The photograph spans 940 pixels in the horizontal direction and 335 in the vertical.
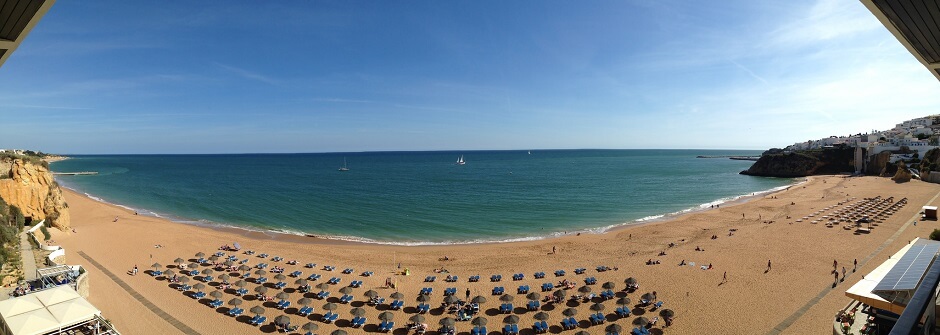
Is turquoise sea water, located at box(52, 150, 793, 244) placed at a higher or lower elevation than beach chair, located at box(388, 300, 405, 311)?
higher

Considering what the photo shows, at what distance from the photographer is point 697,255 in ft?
95.2

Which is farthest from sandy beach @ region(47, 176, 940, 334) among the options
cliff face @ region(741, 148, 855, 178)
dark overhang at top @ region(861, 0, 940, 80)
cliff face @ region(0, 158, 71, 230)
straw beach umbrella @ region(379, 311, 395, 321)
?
cliff face @ region(741, 148, 855, 178)

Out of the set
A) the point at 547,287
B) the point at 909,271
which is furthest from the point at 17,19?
the point at 547,287

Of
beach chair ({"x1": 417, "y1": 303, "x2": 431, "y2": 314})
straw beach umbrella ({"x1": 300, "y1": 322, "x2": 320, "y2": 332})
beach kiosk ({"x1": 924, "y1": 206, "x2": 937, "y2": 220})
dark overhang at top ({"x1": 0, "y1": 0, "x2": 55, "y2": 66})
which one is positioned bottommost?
beach chair ({"x1": 417, "y1": 303, "x2": 431, "y2": 314})

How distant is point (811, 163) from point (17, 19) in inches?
4815

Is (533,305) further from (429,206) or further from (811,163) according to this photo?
(811,163)

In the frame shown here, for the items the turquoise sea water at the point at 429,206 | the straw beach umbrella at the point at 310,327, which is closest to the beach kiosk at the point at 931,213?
the turquoise sea water at the point at 429,206

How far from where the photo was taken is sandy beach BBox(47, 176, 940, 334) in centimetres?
1908

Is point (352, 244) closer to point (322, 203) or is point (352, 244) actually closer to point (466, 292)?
point (466, 292)

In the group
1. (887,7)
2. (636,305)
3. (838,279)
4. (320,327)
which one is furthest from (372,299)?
(838,279)

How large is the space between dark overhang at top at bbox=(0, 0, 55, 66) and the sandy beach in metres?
16.9

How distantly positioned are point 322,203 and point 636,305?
48.1m

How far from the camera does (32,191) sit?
109 ft

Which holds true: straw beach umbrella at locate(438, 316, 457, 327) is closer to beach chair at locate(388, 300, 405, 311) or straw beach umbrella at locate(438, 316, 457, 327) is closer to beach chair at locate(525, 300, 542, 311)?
beach chair at locate(388, 300, 405, 311)
